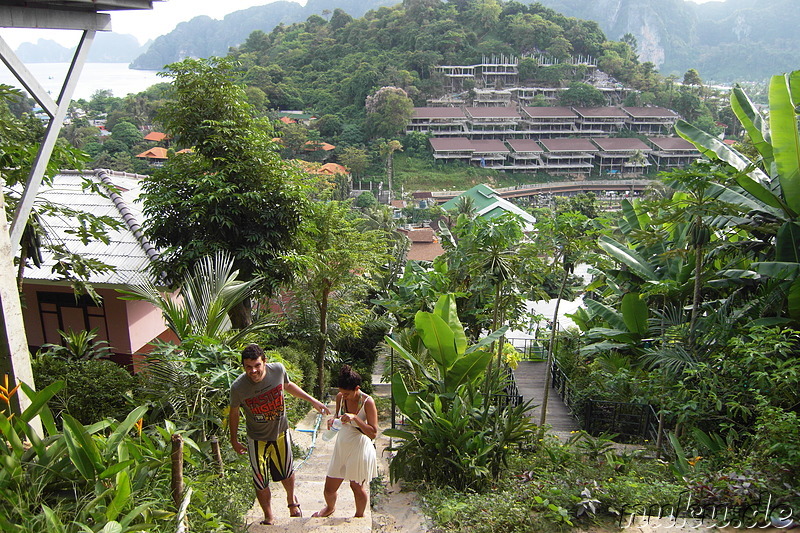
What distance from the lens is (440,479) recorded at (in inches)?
152

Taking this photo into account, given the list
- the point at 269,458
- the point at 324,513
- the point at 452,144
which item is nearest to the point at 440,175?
the point at 452,144

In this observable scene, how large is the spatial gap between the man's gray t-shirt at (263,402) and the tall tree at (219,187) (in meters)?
2.83

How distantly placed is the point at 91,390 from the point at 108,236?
2.45 m

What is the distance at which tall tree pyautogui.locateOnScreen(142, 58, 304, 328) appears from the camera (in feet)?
18.4

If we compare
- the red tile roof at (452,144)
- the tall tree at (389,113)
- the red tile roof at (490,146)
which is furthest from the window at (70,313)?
the red tile roof at (490,146)

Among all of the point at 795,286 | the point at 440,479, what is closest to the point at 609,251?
the point at 795,286

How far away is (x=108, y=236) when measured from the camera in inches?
248

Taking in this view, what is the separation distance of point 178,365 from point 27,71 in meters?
1.75

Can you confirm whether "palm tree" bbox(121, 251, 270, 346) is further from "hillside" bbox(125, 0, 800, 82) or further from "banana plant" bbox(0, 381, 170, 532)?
"hillside" bbox(125, 0, 800, 82)

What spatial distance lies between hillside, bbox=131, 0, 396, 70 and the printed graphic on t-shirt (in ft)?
551

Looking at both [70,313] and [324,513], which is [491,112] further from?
[324,513]

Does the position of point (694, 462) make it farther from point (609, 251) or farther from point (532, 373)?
point (532, 373)

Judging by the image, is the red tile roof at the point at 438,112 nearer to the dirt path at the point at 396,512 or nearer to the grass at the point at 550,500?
the dirt path at the point at 396,512

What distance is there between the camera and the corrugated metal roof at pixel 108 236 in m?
6.13
